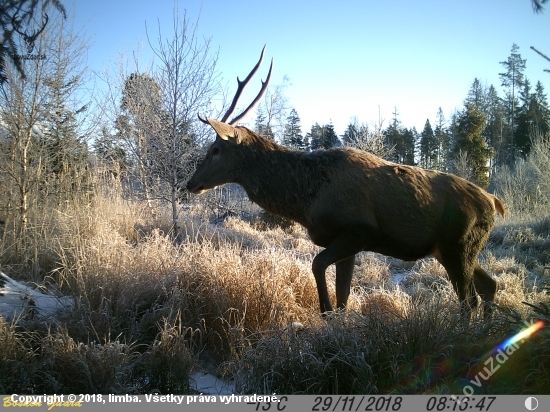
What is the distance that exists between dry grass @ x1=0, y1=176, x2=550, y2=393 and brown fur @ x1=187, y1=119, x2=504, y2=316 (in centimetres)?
50

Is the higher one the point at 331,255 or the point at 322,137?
the point at 322,137

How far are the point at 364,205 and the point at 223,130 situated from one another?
1757mm

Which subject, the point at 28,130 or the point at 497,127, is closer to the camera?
the point at 28,130

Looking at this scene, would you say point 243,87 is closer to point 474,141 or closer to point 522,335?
point 522,335

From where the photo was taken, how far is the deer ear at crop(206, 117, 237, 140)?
446cm

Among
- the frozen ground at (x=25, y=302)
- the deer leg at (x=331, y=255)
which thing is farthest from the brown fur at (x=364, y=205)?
the frozen ground at (x=25, y=302)

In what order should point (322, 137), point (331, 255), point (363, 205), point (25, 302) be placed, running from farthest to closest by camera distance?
point (322, 137), point (25, 302), point (363, 205), point (331, 255)

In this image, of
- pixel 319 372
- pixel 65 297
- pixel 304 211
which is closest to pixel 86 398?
pixel 319 372

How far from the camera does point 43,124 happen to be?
25.8ft

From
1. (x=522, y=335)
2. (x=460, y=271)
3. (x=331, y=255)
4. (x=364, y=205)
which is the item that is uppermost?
(x=364, y=205)

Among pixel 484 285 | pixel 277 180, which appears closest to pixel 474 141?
pixel 484 285

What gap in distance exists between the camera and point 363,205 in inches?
161

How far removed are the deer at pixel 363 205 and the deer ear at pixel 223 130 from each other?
0.5 inches

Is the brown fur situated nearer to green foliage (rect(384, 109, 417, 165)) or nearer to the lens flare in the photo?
the lens flare
